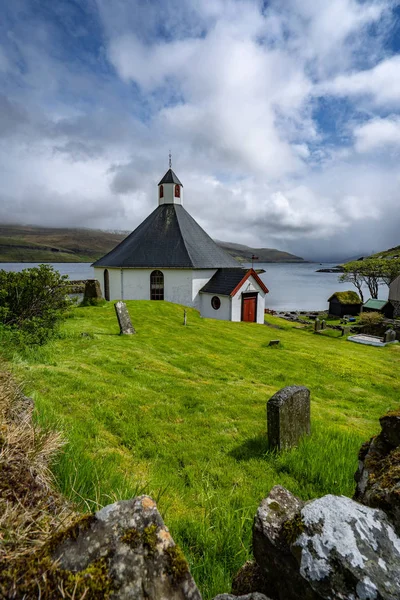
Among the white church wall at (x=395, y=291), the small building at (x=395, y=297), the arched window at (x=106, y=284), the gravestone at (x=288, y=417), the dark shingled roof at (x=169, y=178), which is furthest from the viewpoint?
the white church wall at (x=395, y=291)

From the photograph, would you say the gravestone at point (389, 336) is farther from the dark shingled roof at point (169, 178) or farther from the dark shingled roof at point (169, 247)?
the dark shingled roof at point (169, 178)

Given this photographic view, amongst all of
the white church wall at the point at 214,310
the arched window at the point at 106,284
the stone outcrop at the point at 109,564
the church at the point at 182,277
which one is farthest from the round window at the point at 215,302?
the stone outcrop at the point at 109,564

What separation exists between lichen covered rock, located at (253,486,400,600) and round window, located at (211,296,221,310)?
24783 millimetres

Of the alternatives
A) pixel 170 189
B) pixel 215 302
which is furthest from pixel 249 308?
pixel 170 189

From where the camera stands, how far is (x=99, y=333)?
497 inches

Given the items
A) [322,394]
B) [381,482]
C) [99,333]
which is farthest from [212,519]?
[99,333]

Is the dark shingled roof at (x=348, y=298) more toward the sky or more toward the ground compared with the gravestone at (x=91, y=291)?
more toward the ground

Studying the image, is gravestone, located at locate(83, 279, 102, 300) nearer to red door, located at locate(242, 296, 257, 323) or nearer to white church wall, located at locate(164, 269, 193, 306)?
white church wall, located at locate(164, 269, 193, 306)

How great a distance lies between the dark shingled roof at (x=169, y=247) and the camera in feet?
90.6

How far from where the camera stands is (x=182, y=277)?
89.4ft

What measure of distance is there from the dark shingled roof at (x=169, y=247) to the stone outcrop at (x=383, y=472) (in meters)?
24.7

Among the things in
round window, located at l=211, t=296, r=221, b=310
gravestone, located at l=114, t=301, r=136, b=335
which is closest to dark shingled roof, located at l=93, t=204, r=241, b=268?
round window, located at l=211, t=296, r=221, b=310

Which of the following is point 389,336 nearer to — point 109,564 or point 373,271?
point 109,564

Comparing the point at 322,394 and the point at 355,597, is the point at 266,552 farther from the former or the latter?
the point at 322,394
